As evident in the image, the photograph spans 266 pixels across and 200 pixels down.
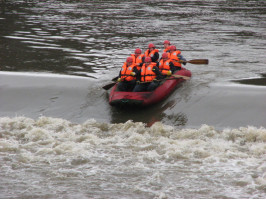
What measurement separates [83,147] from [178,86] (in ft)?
15.2

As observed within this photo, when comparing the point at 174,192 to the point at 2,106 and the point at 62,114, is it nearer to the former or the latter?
the point at 62,114

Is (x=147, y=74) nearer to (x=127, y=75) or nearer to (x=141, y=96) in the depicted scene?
(x=127, y=75)

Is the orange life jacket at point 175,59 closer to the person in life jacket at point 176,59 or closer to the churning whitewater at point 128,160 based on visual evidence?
the person in life jacket at point 176,59

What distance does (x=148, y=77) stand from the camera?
1374 cm

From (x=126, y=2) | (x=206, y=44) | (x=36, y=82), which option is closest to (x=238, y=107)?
(x=36, y=82)

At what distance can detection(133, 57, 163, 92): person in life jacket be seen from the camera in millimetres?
13727

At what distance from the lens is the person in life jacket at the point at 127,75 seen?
13750 mm

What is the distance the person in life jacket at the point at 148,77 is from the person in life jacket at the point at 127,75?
0.23 meters

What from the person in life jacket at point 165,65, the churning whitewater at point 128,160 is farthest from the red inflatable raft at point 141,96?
the churning whitewater at point 128,160

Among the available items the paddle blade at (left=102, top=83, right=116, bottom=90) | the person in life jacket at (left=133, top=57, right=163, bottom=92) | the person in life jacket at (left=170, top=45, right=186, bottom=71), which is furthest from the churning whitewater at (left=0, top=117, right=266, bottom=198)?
the person in life jacket at (left=170, top=45, right=186, bottom=71)

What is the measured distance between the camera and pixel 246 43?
23.8m

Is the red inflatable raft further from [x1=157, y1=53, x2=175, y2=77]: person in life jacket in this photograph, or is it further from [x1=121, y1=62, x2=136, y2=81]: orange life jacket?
[x1=157, y1=53, x2=175, y2=77]: person in life jacket

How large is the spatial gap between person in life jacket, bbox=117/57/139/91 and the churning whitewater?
1.50 m

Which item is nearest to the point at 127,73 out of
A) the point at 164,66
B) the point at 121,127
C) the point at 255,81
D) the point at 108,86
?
the point at 108,86
